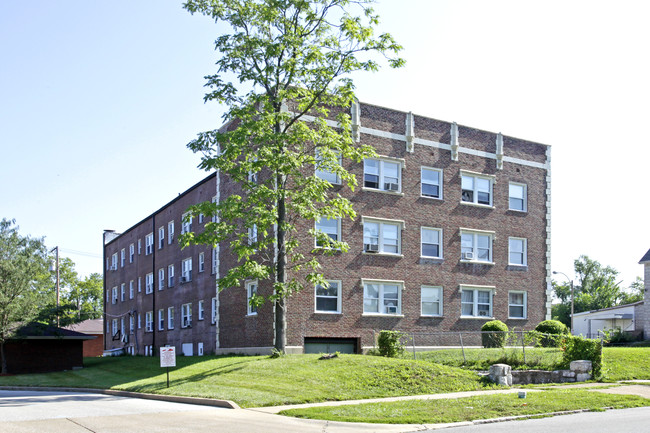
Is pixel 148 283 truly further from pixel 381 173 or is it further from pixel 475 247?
pixel 475 247

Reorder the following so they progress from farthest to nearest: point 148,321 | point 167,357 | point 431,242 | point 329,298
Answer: point 148,321 → point 431,242 → point 329,298 → point 167,357

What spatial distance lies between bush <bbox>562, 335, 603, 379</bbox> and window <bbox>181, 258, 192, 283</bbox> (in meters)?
24.4

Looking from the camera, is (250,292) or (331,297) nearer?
(331,297)

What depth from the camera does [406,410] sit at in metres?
15.9

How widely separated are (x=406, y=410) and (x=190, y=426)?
509 centimetres

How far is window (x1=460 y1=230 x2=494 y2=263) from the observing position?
35.7 meters

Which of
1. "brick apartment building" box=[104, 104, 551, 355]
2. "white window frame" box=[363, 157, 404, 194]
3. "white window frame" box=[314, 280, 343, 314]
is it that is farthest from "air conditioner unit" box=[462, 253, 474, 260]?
"white window frame" box=[314, 280, 343, 314]

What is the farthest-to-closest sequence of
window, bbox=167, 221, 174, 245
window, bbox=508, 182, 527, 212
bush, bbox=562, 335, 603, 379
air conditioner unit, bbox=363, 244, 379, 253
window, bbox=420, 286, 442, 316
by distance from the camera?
window, bbox=167, 221, 174, 245, window, bbox=508, 182, 527, 212, window, bbox=420, 286, 442, 316, air conditioner unit, bbox=363, 244, 379, 253, bush, bbox=562, 335, 603, 379

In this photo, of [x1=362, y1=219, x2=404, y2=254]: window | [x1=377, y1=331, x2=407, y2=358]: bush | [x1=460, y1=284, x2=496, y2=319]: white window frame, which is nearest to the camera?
[x1=377, y1=331, x2=407, y2=358]: bush

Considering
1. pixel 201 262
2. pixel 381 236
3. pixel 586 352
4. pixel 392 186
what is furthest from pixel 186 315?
pixel 586 352

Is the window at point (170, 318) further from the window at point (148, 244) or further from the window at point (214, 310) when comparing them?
the window at point (214, 310)

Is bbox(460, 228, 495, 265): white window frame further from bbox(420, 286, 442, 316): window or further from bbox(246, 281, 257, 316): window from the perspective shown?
bbox(246, 281, 257, 316): window

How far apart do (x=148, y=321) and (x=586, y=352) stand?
3382 cm

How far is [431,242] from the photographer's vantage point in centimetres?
3475
